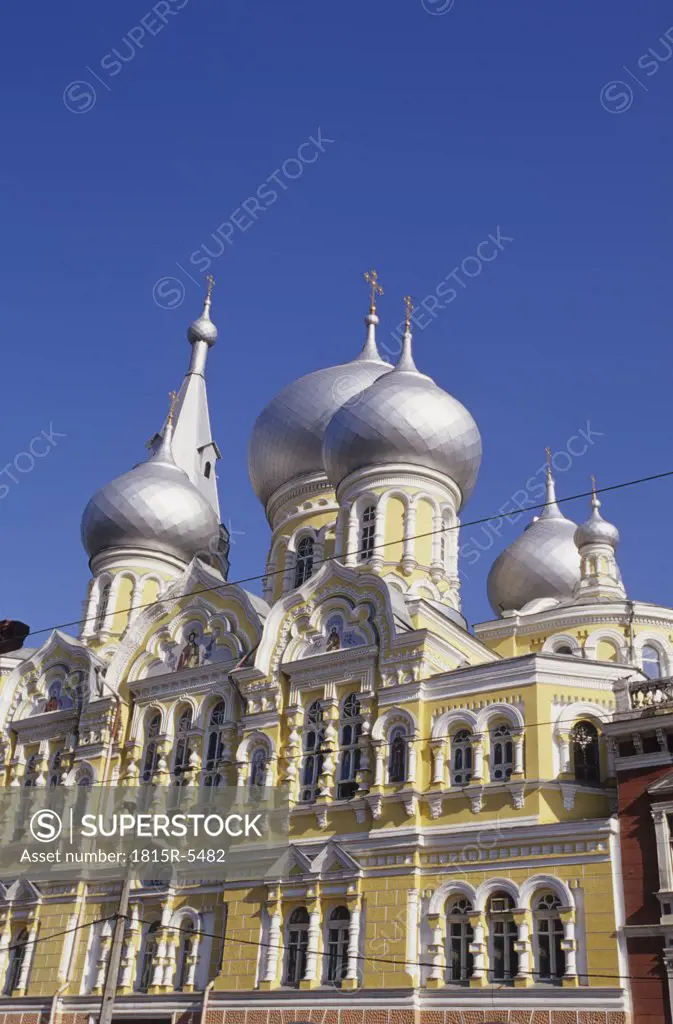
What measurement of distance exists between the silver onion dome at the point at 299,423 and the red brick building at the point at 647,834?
15183mm

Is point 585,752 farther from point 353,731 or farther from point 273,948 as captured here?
point 273,948

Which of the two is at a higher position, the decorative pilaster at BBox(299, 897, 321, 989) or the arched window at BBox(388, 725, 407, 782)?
the arched window at BBox(388, 725, 407, 782)

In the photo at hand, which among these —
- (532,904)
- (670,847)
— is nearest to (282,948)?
(532,904)

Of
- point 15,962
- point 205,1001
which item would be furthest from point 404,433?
point 15,962

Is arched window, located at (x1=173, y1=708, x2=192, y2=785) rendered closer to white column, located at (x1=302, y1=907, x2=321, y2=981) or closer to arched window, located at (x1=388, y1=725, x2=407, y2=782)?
white column, located at (x1=302, y1=907, x2=321, y2=981)

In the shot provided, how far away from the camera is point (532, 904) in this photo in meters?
19.5

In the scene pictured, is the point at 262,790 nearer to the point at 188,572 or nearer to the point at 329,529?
the point at 188,572

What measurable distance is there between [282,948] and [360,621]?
6.78 metres

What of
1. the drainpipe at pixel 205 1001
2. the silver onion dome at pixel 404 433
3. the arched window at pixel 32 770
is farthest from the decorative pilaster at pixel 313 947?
the silver onion dome at pixel 404 433

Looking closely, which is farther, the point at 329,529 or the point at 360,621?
the point at 329,529

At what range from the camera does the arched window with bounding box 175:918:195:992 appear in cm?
2320

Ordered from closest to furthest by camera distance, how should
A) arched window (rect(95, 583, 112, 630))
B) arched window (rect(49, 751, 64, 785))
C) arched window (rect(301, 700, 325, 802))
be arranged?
1. arched window (rect(301, 700, 325, 802))
2. arched window (rect(49, 751, 64, 785))
3. arched window (rect(95, 583, 112, 630))

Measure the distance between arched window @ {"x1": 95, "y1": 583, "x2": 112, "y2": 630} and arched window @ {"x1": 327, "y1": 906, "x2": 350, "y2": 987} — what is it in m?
13.1

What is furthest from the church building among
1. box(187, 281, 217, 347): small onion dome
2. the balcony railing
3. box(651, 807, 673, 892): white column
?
box(187, 281, 217, 347): small onion dome
